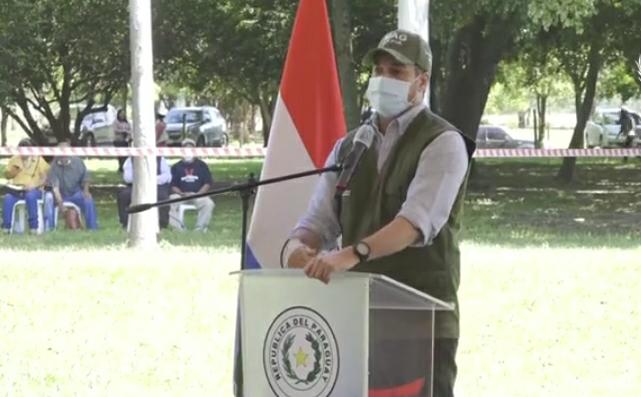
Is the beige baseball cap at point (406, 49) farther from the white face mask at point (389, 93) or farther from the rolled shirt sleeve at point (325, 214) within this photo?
the rolled shirt sleeve at point (325, 214)

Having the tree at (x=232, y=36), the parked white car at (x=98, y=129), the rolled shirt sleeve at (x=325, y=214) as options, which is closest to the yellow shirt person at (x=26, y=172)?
the tree at (x=232, y=36)

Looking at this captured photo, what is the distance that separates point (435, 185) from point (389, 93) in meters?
0.33

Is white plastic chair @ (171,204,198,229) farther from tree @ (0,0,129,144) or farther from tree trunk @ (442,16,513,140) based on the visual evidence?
tree @ (0,0,129,144)

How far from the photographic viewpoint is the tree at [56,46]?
83.1 feet

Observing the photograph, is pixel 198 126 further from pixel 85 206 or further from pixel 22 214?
pixel 22 214

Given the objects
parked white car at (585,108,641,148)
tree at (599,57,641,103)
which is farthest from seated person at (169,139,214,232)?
parked white car at (585,108,641,148)

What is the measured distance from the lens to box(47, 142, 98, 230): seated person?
50.6ft

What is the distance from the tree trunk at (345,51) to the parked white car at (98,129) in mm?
21201

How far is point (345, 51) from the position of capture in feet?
61.8

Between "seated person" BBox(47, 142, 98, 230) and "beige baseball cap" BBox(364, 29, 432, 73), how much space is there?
1231 cm

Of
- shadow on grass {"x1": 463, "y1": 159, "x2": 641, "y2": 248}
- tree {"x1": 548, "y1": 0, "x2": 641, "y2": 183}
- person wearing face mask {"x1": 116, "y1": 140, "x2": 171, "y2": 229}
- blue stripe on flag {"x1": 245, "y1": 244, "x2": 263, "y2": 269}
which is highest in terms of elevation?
tree {"x1": 548, "y1": 0, "x2": 641, "y2": 183}

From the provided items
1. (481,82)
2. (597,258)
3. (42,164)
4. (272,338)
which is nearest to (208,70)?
(481,82)

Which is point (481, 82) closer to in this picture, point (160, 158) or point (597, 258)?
point (160, 158)

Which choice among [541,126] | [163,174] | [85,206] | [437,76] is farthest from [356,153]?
[541,126]
